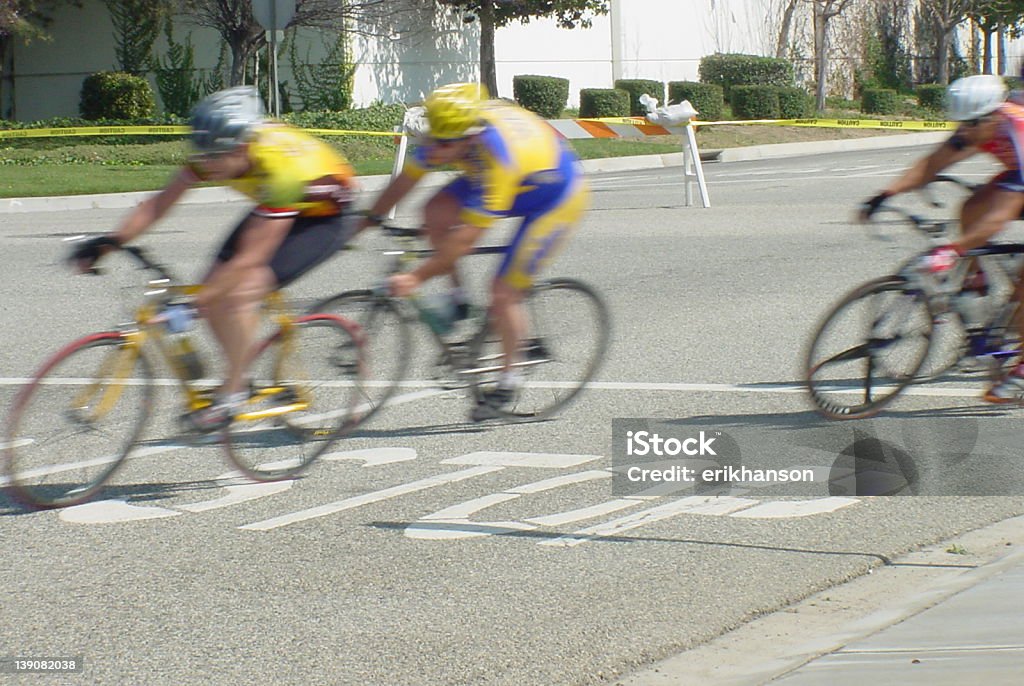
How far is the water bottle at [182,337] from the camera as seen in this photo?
215 inches

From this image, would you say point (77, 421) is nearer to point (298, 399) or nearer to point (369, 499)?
point (298, 399)

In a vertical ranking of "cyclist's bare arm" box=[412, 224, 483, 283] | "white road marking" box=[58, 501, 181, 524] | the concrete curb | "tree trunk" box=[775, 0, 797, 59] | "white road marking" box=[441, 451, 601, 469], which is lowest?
"white road marking" box=[441, 451, 601, 469]

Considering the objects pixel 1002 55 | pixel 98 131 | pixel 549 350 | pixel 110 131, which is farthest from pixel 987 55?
pixel 549 350

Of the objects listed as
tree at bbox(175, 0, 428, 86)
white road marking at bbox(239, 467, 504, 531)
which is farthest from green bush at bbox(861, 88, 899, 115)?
white road marking at bbox(239, 467, 504, 531)

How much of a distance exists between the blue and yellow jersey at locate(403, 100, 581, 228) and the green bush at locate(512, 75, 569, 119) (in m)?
30.8

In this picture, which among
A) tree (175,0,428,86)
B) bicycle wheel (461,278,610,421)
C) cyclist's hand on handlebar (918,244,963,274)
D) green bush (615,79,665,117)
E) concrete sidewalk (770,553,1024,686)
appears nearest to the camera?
concrete sidewalk (770,553,1024,686)

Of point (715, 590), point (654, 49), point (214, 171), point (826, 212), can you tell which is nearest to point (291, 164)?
point (214, 171)

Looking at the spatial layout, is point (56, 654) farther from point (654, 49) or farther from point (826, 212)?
point (654, 49)

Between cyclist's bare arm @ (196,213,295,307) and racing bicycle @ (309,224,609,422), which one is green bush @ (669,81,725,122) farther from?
cyclist's bare arm @ (196,213,295,307)

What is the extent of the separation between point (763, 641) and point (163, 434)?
3515mm

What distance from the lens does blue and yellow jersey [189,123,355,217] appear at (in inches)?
216

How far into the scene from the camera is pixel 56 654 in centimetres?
410

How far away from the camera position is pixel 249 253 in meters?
5.49

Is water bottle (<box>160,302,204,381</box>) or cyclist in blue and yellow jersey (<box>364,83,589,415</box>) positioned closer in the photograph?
water bottle (<box>160,302,204,381</box>)
